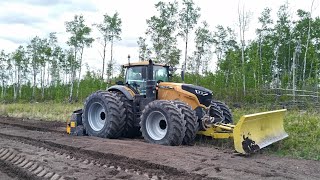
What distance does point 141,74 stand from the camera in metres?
10.4

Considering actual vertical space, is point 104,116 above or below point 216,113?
below

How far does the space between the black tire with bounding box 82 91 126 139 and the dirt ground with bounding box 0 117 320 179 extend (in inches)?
36.0

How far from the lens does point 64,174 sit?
6.07m

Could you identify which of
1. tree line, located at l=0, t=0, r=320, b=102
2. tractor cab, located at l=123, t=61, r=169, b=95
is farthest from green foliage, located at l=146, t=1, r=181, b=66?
tractor cab, located at l=123, t=61, r=169, b=95

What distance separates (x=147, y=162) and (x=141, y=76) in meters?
3.97

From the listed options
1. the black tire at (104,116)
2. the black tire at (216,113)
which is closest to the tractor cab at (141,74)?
the black tire at (104,116)

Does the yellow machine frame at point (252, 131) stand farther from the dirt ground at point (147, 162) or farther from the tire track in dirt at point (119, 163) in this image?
the tire track in dirt at point (119, 163)

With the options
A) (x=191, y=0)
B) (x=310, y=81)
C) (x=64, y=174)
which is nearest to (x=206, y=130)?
(x=64, y=174)

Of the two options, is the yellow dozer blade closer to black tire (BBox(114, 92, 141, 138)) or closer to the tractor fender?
black tire (BBox(114, 92, 141, 138))

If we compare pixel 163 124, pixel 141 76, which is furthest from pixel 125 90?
pixel 163 124

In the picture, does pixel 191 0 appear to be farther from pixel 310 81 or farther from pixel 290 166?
pixel 290 166

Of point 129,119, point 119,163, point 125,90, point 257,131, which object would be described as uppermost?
point 125,90

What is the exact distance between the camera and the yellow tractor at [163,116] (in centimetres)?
857

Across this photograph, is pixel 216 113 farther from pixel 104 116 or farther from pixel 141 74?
pixel 104 116
